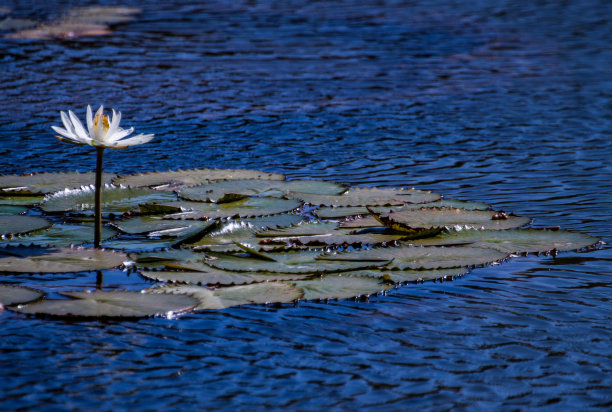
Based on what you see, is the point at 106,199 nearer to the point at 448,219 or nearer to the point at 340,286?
the point at 340,286

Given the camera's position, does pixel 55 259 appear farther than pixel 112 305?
Yes

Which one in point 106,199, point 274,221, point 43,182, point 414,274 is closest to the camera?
Result: point 414,274

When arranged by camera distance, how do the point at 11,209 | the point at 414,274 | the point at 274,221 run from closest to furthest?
the point at 414,274 → the point at 274,221 → the point at 11,209

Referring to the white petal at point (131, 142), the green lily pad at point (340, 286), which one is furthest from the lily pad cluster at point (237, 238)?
the white petal at point (131, 142)

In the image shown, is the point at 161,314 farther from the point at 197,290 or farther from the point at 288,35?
the point at 288,35

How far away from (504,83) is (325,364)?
568cm

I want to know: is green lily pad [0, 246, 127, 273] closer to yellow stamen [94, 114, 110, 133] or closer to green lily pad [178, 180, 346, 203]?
yellow stamen [94, 114, 110, 133]

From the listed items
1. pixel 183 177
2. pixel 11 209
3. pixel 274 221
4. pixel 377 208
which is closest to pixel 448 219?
pixel 377 208

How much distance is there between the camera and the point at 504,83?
7.91 m

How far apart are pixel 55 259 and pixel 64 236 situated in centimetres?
34

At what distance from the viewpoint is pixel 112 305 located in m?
3.14

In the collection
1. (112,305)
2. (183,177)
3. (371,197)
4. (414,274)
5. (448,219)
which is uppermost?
(183,177)

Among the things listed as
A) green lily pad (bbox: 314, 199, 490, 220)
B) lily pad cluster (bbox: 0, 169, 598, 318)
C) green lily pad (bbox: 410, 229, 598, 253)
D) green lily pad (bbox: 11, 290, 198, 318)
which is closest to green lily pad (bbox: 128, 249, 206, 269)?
lily pad cluster (bbox: 0, 169, 598, 318)

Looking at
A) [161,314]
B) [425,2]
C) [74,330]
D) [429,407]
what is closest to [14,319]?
[74,330]
